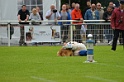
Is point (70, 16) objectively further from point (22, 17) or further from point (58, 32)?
point (22, 17)

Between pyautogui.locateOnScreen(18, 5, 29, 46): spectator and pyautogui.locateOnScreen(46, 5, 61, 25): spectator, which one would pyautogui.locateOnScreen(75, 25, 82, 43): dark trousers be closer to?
pyautogui.locateOnScreen(46, 5, 61, 25): spectator

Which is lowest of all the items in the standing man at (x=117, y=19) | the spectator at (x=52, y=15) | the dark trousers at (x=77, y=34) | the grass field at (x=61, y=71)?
the grass field at (x=61, y=71)

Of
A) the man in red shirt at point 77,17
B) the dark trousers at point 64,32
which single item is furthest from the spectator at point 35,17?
the man in red shirt at point 77,17

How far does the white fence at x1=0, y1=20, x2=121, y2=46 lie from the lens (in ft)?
94.6

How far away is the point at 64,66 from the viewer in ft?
50.3

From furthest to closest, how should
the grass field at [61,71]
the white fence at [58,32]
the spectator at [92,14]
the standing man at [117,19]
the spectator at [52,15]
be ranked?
the spectator at [92,14] < the spectator at [52,15] < the white fence at [58,32] < the standing man at [117,19] < the grass field at [61,71]

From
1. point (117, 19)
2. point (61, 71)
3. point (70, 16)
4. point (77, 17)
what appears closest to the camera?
point (61, 71)

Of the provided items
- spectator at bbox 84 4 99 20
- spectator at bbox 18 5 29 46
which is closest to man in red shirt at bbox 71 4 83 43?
spectator at bbox 84 4 99 20

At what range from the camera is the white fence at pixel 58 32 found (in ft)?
94.6

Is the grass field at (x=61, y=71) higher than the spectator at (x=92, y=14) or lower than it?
lower

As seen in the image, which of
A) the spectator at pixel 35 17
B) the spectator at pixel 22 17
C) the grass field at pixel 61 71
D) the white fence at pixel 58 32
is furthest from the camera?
the spectator at pixel 35 17

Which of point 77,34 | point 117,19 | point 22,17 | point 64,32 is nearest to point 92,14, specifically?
point 77,34

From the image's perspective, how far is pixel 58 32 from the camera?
95.0 feet

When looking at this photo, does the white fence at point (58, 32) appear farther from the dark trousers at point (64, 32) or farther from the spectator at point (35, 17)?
the spectator at point (35, 17)
